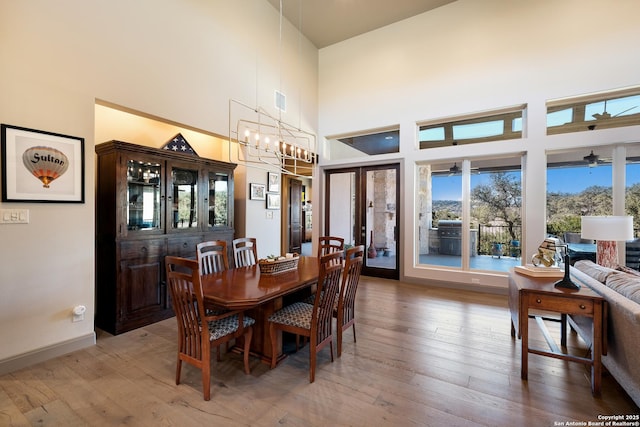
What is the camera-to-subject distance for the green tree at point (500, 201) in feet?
16.1

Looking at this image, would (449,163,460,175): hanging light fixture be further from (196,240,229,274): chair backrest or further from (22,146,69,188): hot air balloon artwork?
(22,146,69,188): hot air balloon artwork

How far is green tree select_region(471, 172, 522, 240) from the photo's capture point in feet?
16.1

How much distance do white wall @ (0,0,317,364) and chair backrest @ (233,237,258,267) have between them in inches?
57.2

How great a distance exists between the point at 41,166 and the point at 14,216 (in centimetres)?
49

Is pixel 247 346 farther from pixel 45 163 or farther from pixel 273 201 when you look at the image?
pixel 273 201

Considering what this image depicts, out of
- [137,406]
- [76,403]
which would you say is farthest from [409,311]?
[76,403]

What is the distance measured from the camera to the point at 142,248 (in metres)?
3.33

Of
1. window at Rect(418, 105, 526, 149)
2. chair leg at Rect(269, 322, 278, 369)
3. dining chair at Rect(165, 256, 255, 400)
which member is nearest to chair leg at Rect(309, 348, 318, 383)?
chair leg at Rect(269, 322, 278, 369)

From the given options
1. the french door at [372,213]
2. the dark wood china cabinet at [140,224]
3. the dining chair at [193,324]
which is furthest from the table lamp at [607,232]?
the dark wood china cabinet at [140,224]

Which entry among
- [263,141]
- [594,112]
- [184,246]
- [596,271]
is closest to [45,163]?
[184,246]

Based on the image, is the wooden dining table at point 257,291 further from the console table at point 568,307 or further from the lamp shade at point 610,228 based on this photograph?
the lamp shade at point 610,228

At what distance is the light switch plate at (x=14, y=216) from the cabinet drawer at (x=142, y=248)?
0.82 metres

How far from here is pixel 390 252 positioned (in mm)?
5945

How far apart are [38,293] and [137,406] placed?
61.8 inches
